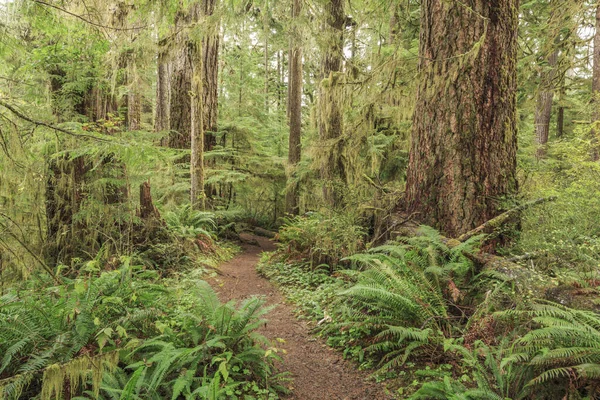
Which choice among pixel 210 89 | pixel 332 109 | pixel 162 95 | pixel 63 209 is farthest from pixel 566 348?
pixel 162 95

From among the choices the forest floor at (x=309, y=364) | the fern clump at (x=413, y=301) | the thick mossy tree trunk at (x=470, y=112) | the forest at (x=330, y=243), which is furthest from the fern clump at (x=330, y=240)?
the fern clump at (x=413, y=301)

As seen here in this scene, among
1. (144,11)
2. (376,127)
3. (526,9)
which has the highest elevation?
(526,9)

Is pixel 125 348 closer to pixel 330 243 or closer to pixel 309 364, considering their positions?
pixel 309 364

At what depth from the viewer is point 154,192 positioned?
985cm

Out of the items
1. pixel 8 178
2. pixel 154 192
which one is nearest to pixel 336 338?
pixel 8 178

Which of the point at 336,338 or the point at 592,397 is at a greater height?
the point at 592,397

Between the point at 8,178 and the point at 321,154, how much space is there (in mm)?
5404

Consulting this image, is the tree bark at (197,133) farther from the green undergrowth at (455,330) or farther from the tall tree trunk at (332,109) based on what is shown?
the green undergrowth at (455,330)

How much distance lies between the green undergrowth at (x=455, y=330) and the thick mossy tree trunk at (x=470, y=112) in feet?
2.33

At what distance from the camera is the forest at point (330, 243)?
9.11 feet

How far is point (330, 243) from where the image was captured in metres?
6.43

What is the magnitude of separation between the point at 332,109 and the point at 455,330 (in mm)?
5354

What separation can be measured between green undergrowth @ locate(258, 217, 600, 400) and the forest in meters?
0.02

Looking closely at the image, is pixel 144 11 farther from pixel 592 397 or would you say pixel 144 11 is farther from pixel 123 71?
pixel 592 397
